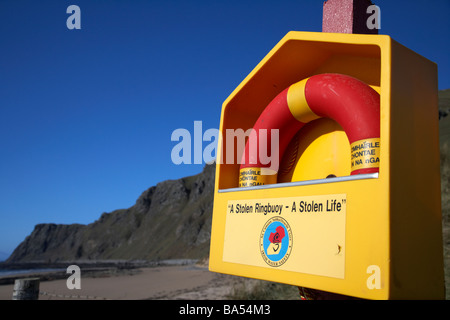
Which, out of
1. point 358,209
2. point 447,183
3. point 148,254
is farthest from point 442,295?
point 148,254

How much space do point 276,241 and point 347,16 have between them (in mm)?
1491

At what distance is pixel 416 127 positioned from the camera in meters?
1.62

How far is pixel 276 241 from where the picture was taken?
Answer: 1873 mm

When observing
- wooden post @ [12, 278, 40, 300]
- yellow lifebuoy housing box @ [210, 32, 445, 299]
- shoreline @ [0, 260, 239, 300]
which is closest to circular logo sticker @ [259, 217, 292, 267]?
yellow lifebuoy housing box @ [210, 32, 445, 299]

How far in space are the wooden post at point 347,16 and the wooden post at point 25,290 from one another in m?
3.09

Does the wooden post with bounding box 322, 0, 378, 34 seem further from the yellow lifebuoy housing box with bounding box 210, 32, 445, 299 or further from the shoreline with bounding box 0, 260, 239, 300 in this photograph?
the shoreline with bounding box 0, 260, 239, 300

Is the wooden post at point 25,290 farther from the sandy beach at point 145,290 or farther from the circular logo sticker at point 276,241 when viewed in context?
the sandy beach at point 145,290

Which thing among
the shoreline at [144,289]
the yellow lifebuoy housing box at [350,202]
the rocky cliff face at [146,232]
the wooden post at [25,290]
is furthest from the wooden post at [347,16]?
the rocky cliff face at [146,232]

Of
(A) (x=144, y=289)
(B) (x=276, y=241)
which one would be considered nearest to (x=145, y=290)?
(A) (x=144, y=289)

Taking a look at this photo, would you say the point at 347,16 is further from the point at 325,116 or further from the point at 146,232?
the point at 146,232

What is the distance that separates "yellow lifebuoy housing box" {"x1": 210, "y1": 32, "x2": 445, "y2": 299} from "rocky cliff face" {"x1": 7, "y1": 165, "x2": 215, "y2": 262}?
46104 mm
